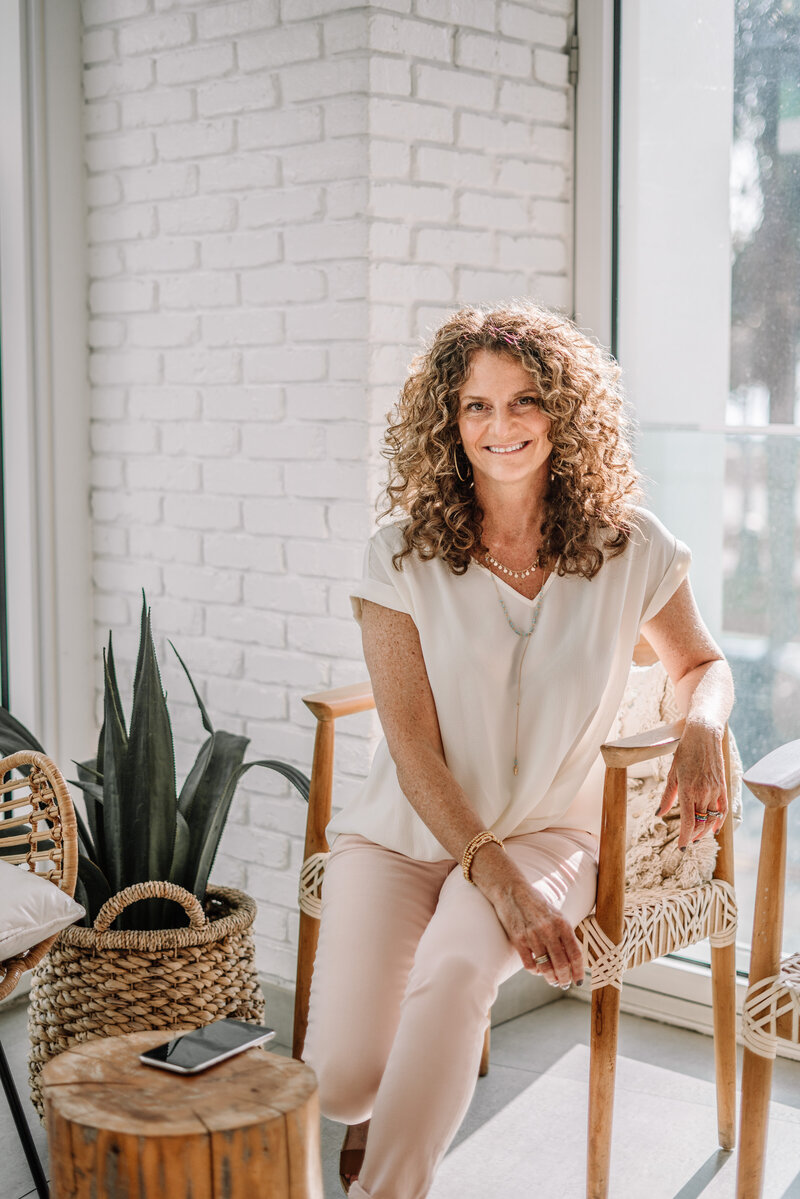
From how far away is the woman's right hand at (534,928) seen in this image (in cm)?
181

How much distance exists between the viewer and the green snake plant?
224 centimetres

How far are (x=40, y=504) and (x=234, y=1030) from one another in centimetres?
170

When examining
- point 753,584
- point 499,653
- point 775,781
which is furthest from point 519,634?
point 753,584

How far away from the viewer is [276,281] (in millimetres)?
2680

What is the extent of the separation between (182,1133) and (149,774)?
98 centimetres

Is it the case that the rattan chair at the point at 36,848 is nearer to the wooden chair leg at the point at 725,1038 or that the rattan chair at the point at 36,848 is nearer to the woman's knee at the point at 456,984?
the woman's knee at the point at 456,984

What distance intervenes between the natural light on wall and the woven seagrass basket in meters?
1.14

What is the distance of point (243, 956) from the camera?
2.37m

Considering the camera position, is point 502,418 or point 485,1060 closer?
point 502,418

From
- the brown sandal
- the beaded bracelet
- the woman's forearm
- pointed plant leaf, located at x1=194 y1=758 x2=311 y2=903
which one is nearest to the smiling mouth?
the woman's forearm

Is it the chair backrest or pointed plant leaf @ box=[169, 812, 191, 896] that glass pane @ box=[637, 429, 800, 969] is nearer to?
pointed plant leaf @ box=[169, 812, 191, 896]

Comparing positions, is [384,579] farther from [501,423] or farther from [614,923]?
[614,923]

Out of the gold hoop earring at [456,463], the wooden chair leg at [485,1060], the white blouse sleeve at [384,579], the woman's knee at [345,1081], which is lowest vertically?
the wooden chair leg at [485,1060]

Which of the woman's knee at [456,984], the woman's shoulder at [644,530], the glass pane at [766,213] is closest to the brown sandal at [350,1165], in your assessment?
the woman's knee at [456,984]
